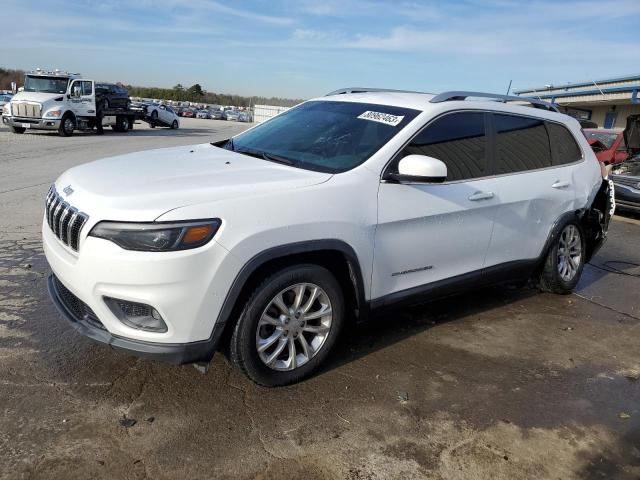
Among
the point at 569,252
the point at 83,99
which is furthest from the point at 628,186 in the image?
the point at 83,99

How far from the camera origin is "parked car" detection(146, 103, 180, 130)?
98.9 feet

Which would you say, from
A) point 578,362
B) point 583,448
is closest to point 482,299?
point 578,362

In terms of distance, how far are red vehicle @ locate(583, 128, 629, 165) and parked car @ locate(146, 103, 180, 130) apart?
23038 mm

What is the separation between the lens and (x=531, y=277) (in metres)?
5.36

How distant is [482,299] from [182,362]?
3354 millimetres

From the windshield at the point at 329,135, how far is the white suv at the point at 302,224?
0.02m

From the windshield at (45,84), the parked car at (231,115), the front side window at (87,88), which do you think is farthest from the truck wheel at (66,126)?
the parked car at (231,115)

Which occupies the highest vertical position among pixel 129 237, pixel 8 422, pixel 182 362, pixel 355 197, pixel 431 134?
pixel 431 134

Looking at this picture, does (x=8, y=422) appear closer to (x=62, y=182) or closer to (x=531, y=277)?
(x=62, y=182)

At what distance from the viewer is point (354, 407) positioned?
10.7ft

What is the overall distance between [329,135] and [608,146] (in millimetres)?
11633

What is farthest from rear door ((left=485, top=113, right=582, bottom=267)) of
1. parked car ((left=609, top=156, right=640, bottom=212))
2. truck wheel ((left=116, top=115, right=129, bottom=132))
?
truck wheel ((left=116, top=115, right=129, bottom=132))

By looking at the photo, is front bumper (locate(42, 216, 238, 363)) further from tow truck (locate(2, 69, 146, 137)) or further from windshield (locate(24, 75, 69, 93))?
windshield (locate(24, 75, 69, 93))

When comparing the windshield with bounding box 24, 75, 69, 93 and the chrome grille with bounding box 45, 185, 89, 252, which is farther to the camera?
the windshield with bounding box 24, 75, 69, 93
